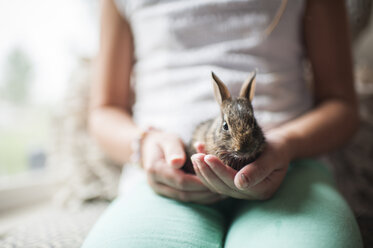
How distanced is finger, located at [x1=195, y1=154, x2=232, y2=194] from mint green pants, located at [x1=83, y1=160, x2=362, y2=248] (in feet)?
0.34

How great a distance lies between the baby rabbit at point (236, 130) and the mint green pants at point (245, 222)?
14cm

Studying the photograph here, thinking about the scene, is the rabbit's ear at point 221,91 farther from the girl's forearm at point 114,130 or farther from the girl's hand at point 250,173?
the girl's forearm at point 114,130

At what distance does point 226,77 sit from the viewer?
0.83m

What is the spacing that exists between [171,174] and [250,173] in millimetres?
196

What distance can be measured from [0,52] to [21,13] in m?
0.26

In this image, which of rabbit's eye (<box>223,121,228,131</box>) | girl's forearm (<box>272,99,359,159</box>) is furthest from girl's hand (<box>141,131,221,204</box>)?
girl's forearm (<box>272,99,359,159</box>)

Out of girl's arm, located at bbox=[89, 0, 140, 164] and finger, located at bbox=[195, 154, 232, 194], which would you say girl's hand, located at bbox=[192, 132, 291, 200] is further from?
girl's arm, located at bbox=[89, 0, 140, 164]

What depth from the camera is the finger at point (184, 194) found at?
0.66 metres

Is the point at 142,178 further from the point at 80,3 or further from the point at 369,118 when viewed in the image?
the point at 80,3

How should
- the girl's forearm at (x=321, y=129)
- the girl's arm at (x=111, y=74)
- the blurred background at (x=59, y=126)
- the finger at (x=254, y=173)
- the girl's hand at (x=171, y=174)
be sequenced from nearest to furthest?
the finger at (x=254, y=173) → the girl's hand at (x=171, y=174) → the girl's forearm at (x=321, y=129) → the girl's arm at (x=111, y=74) → the blurred background at (x=59, y=126)

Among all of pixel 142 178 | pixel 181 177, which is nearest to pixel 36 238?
pixel 142 178


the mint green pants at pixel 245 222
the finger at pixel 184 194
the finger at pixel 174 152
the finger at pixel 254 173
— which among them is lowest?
the mint green pants at pixel 245 222

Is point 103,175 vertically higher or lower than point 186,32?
lower

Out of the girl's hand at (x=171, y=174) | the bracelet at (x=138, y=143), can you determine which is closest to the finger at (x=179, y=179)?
the girl's hand at (x=171, y=174)
